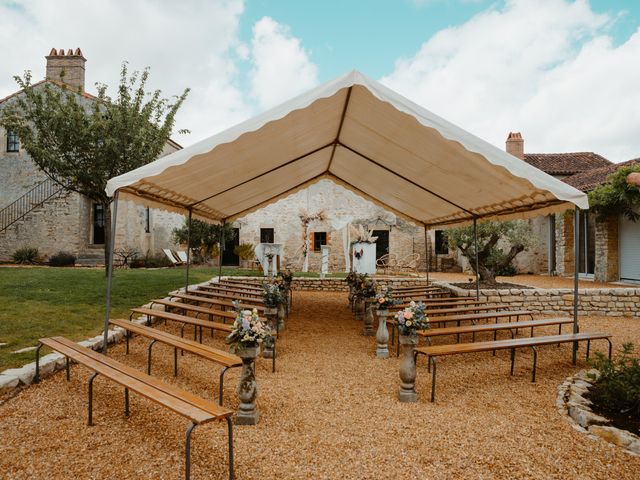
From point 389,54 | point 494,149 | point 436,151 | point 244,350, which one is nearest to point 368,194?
point 389,54

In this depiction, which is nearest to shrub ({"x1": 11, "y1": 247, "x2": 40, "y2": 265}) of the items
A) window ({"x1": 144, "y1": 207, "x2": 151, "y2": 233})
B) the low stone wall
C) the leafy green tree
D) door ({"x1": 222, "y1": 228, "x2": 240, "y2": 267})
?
window ({"x1": 144, "y1": 207, "x2": 151, "y2": 233})

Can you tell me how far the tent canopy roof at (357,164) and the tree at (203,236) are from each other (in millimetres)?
9262

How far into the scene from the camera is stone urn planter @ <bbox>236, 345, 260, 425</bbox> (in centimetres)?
279

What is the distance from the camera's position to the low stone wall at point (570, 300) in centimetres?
814

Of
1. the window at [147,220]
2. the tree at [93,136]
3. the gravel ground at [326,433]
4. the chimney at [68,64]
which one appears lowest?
the gravel ground at [326,433]

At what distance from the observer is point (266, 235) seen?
1923 centimetres

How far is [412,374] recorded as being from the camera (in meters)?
3.34

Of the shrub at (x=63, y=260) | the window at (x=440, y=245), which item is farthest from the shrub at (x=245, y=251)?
the window at (x=440, y=245)

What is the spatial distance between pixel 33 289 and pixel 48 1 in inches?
199

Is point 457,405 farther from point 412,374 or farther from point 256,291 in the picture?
point 256,291

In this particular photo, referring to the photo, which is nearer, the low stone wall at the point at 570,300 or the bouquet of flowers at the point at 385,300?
the bouquet of flowers at the point at 385,300

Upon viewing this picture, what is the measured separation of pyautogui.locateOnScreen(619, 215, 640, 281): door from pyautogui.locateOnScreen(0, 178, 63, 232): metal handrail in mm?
19368

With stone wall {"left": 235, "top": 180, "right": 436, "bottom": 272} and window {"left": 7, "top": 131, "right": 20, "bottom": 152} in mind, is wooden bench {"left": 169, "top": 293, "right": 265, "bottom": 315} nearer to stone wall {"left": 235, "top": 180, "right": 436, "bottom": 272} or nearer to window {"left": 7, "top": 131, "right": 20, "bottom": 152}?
stone wall {"left": 235, "top": 180, "right": 436, "bottom": 272}

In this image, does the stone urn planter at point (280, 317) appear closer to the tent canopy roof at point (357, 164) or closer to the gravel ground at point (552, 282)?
the tent canopy roof at point (357, 164)
